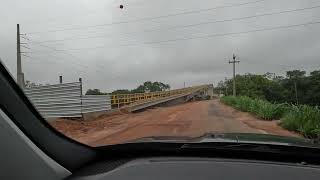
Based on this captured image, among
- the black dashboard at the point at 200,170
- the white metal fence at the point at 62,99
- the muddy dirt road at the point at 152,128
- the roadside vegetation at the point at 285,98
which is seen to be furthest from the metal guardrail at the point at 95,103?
the black dashboard at the point at 200,170

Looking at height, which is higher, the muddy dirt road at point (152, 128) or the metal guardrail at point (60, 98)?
the metal guardrail at point (60, 98)

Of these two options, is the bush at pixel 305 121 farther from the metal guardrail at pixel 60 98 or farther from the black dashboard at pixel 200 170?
the black dashboard at pixel 200 170

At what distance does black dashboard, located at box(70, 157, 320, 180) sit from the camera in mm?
2148

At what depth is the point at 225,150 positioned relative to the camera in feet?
8.14

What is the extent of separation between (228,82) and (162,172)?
102 metres

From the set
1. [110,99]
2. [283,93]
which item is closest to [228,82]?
[283,93]

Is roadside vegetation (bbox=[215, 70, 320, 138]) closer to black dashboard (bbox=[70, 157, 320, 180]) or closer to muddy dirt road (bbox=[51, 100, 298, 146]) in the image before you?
muddy dirt road (bbox=[51, 100, 298, 146])

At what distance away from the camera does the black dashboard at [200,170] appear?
215 cm

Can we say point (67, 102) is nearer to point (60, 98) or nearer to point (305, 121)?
point (60, 98)

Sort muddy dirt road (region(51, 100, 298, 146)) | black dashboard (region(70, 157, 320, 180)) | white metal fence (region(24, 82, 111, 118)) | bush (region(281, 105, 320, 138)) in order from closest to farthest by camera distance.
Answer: black dashboard (region(70, 157, 320, 180)) → muddy dirt road (region(51, 100, 298, 146)) → bush (region(281, 105, 320, 138)) → white metal fence (region(24, 82, 111, 118))

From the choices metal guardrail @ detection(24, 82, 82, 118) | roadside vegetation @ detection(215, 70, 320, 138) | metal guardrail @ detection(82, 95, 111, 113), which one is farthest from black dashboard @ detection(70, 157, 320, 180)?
metal guardrail @ detection(82, 95, 111, 113)

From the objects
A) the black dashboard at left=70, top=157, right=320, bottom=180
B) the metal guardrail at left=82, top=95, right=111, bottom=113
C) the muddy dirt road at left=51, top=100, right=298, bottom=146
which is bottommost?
the muddy dirt road at left=51, top=100, right=298, bottom=146

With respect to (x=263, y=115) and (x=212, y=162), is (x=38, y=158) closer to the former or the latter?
(x=212, y=162)

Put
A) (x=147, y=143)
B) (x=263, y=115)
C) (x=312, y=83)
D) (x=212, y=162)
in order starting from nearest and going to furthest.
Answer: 1. (x=212, y=162)
2. (x=147, y=143)
3. (x=263, y=115)
4. (x=312, y=83)
